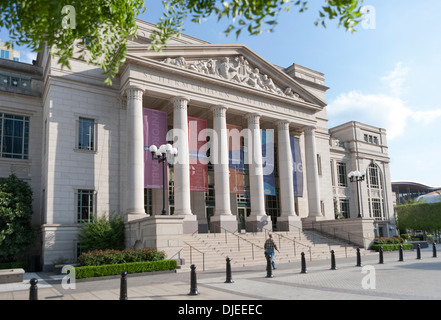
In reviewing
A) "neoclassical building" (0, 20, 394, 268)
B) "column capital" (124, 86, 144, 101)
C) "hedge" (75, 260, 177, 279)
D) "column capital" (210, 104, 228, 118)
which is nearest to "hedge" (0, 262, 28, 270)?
"neoclassical building" (0, 20, 394, 268)

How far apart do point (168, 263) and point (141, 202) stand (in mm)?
7485

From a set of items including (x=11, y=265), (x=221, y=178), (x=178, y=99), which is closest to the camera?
(x=11, y=265)

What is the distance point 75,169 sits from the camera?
84.1 feet

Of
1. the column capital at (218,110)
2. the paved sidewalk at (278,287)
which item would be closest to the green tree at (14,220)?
the paved sidewalk at (278,287)

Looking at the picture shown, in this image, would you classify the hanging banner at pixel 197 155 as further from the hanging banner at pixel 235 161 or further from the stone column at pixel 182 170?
the hanging banner at pixel 235 161

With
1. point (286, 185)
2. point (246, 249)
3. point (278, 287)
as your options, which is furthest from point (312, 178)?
point (278, 287)

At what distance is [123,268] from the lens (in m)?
17.5

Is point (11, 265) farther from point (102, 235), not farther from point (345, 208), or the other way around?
point (345, 208)

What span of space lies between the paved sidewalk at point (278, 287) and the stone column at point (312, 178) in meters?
18.2

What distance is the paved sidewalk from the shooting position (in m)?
10.8

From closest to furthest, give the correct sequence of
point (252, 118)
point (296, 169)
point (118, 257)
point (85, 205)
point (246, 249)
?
point (118, 257), point (246, 249), point (85, 205), point (252, 118), point (296, 169)

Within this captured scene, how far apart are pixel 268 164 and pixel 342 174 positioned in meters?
21.2

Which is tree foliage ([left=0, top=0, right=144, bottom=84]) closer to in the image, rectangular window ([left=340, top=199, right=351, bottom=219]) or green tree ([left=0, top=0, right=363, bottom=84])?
green tree ([left=0, top=0, right=363, bottom=84])

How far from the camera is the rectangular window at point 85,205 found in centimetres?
2554
